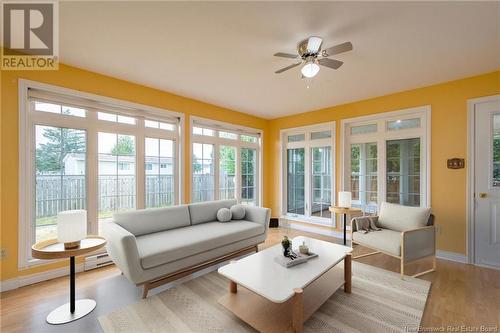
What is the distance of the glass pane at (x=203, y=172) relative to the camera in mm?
4082

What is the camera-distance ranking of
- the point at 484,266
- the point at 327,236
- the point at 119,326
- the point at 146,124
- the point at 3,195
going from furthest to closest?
the point at 327,236 < the point at 146,124 < the point at 484,266 < the point at 3,195 < the point at 119,326

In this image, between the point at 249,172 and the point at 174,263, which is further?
the point at 249,172

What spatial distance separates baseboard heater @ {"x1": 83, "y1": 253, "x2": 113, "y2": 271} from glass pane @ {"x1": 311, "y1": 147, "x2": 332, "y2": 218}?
387 cm

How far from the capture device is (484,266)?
9.46 ft

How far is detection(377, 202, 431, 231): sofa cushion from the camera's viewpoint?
9.30 ft

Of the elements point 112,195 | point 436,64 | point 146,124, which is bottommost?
point 112,195

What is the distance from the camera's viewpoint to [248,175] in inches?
203

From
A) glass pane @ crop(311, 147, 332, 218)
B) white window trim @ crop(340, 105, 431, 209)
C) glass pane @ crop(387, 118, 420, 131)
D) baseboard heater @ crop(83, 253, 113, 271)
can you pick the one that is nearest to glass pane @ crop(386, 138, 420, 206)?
white window trim @ crop(340, 105, 431, 209)

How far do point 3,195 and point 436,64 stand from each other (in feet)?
17.0

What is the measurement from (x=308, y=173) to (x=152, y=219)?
3.32m

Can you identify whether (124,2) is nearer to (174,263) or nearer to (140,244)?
(140,244)

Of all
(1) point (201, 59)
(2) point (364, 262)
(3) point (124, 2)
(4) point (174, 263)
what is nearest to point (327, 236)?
(2) point (364, 262)

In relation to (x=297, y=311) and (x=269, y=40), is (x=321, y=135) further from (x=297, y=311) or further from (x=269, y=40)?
(x=297, y=311)

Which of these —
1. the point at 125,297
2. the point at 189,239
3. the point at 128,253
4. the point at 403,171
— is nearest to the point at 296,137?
the point at 403,171
